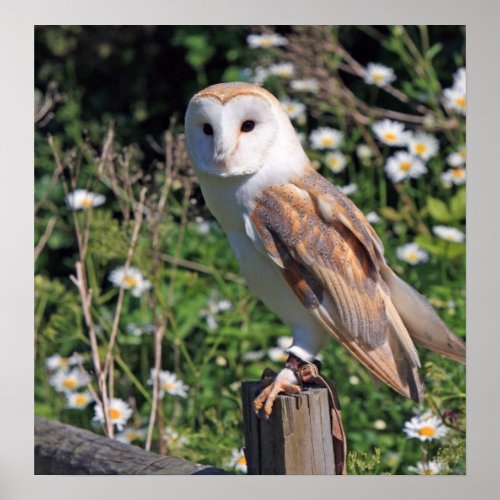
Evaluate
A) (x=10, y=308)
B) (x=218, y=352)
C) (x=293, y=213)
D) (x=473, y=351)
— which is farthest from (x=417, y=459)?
(x=10, y=308)

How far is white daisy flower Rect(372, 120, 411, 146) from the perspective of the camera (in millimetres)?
3238

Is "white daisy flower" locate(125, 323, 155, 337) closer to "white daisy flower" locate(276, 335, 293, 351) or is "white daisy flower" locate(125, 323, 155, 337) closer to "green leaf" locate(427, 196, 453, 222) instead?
"white daisy flower" locate(276, 335, 293, 351)

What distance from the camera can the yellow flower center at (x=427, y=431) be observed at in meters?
2.93

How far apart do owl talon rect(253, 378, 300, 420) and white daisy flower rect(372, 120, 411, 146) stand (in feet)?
3.36

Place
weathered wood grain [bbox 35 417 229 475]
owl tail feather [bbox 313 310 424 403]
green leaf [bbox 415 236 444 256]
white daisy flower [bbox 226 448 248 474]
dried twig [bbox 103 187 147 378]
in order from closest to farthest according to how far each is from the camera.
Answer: owl tail feather [bbox 313 310 424 403]
weathered wood grain [bbox 35 417 229 475]
white daisy flower [bbox 226 448 248 474]
dried twig [bbox 103 187 147 378]
green leaf [bbox 415 236 444 256]

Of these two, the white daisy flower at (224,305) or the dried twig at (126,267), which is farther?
the white daisy flower at (224,305)

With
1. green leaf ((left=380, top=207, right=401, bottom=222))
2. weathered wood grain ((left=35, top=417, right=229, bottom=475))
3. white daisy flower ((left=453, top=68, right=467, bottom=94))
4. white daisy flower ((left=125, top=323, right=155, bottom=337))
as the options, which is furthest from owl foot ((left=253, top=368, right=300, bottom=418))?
white daisy flower ((left=453, top=68, right=467, bottom=94))

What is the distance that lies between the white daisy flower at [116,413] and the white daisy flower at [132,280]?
317 millimetres

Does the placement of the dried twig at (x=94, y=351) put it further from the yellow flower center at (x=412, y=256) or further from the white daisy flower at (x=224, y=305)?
the yellow flower center at (x=412, y=256)

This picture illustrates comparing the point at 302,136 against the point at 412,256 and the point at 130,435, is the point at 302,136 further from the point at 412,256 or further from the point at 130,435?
the point at 130,435

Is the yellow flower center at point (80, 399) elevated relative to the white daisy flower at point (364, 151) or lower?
lower

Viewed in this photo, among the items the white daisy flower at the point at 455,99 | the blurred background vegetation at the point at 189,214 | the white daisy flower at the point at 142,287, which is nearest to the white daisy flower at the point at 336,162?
the blurred background vegetation at the point at 189,214

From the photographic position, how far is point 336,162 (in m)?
3.29

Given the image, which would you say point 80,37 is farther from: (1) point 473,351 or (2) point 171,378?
(1) point 473,351
